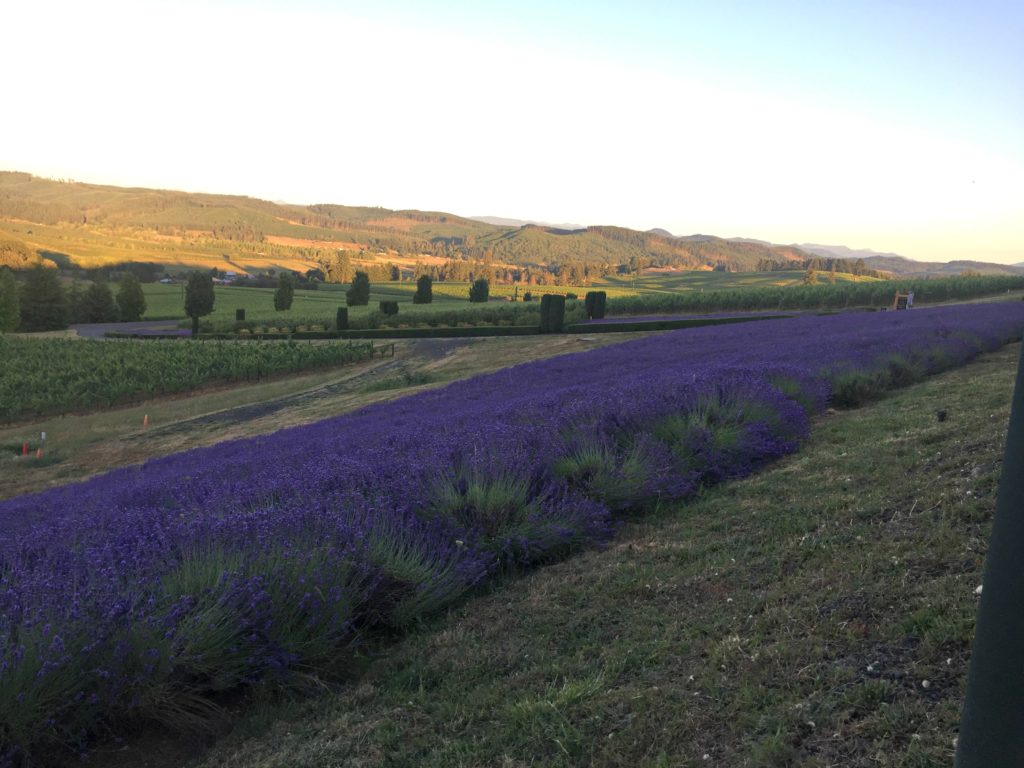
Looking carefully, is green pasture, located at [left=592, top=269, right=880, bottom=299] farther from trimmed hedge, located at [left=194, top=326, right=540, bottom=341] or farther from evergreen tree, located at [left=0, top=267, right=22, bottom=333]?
evergreen tree, located at [left=0, top=267, right=22, bottom=333]

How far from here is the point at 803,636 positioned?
9.97 feet

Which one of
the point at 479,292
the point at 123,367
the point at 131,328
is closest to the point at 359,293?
the point at 479,292

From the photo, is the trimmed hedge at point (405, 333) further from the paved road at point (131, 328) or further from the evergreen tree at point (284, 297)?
the evergreen tree at point (284, 297)

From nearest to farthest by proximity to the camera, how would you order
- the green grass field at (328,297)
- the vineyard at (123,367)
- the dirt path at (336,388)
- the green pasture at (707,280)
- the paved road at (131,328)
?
1. the dirt path at (336,388)
2. the vineyard at (123,367)
3. the paved road at (131,328)
4. the green grass field at (328,297)
5. the green pasture at (707,280)

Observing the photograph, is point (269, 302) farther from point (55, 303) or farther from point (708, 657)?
point (708, 657)

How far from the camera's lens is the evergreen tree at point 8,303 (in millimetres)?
59969

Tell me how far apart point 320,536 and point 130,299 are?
8538 cm

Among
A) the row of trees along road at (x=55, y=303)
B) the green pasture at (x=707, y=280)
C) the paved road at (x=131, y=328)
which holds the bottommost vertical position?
the paved road at (x=131, y=328)

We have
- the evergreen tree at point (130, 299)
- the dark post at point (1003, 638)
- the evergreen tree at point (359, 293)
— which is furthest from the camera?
the evergreen tree at point (359, 293)

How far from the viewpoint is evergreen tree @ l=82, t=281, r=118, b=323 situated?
7788 cm

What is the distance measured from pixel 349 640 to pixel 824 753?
107 inches

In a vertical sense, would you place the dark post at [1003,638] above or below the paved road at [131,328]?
above

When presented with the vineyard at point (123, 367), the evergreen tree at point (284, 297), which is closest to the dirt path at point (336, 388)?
the vineyard at point (123, 367)

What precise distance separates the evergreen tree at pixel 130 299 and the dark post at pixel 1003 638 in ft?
291
